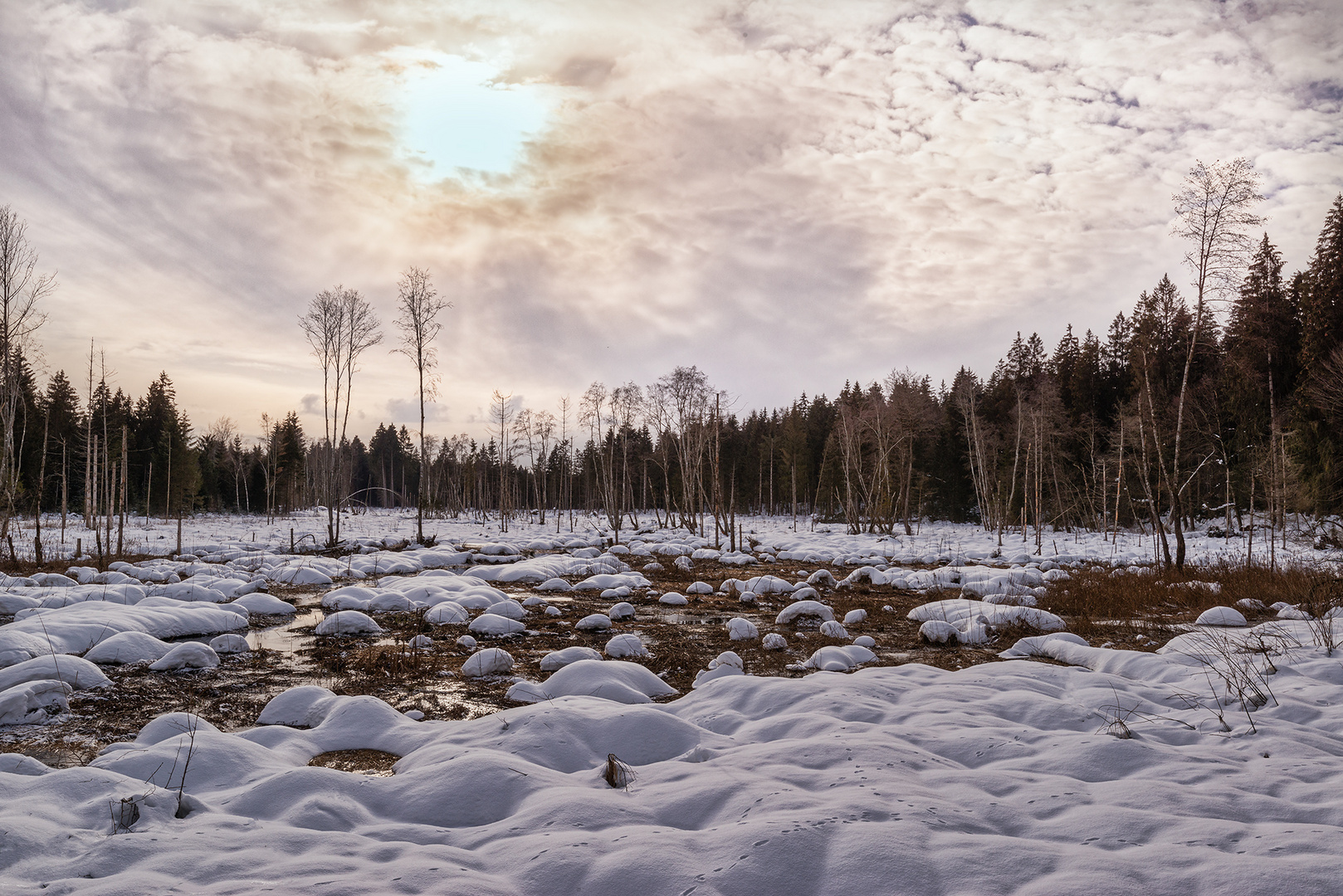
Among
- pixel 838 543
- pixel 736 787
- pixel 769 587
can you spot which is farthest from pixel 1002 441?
pixel 736 787

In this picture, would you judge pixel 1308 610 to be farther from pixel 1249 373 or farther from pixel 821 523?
pixel 821 523

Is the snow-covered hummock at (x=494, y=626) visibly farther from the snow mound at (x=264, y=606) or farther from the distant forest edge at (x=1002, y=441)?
the distant forest edge at (x=1002, y=441)

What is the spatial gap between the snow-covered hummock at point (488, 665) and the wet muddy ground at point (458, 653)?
0.40ft

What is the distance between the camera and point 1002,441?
39062 mm

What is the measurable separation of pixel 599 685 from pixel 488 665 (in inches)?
78.5

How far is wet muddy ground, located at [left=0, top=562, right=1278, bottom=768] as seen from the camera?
5309mm

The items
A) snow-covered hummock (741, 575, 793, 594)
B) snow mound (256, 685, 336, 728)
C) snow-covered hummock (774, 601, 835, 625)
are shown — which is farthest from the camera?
snow-covered hummock (741, 575, 793, 594)

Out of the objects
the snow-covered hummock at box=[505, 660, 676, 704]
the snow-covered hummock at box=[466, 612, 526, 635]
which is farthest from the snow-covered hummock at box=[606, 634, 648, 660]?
the snow-covered hummock at box=[466, 612, 526, 635]

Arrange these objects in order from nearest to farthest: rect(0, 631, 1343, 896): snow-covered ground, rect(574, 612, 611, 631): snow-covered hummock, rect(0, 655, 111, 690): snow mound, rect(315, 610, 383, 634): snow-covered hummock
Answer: rect(0, 631, 1343, 896): snow-covered ground < rect(0, 655, 111, 690): snow mound < rect(315, 610, 383, 634): snow-covered hummock < rect(574, 612, 611, 631): snow-covered hummock

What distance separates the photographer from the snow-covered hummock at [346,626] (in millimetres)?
8664

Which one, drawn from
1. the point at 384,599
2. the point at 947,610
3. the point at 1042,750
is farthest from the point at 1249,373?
the point at 384,599

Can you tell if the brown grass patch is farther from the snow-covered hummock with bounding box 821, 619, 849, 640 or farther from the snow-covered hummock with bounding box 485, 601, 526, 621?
the snow-covered hummock with bounding box 821, 619, 849, 640

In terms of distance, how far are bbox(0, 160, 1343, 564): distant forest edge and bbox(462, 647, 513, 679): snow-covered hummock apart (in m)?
14.3

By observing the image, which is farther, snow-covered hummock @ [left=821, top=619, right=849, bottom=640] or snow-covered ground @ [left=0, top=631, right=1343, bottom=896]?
snow-covered hummock @ [left=821, top=619, right=849, bottom=640]
